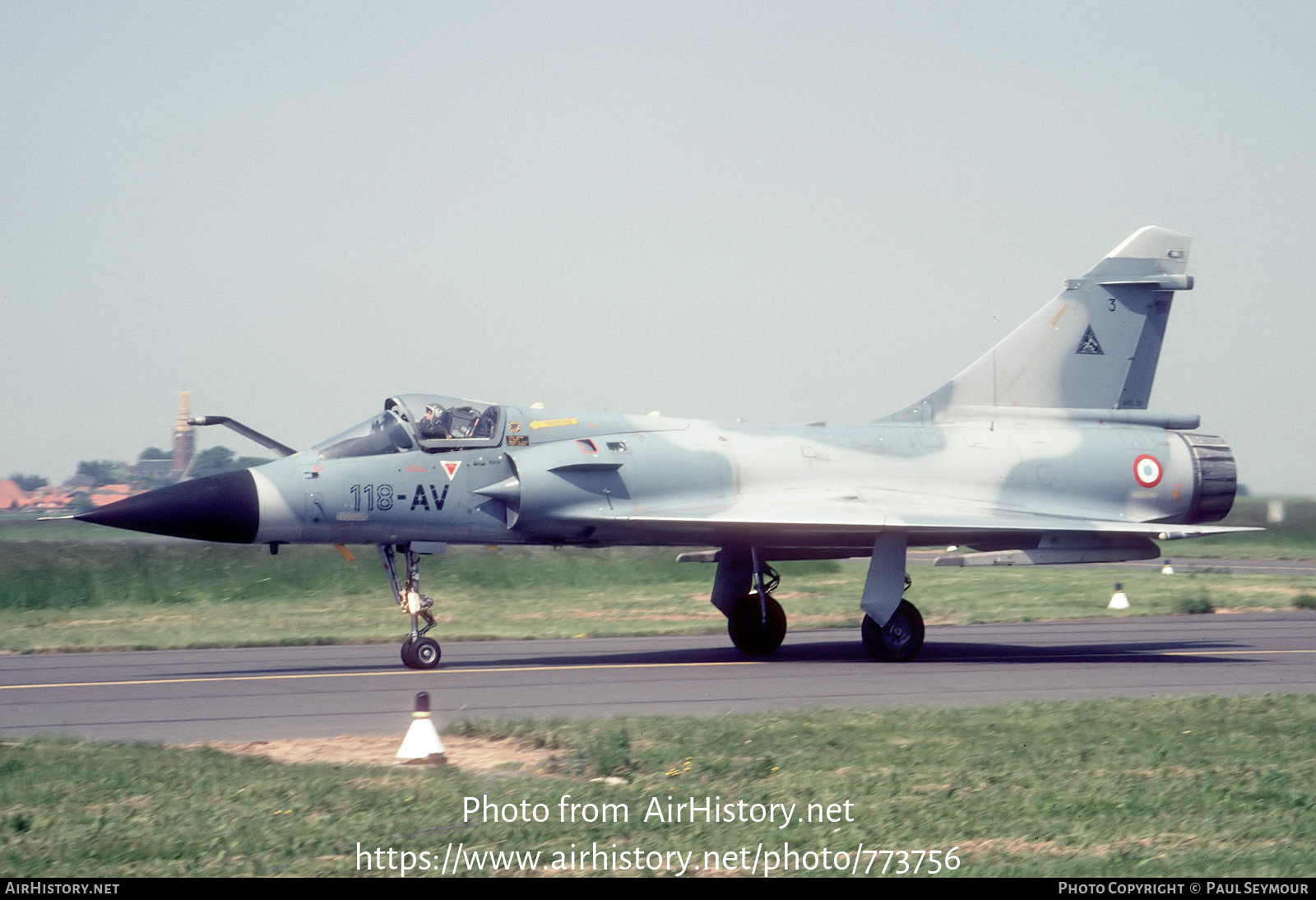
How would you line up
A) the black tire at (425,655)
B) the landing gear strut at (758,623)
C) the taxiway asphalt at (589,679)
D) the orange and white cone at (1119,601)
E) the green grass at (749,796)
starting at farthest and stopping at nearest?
the orange and white cone at (1119,601) → the landing gear strut at (758,623) → the black tire at (425,655) → the taxiway asphalt at (589,679) → the green grass at (749,796)

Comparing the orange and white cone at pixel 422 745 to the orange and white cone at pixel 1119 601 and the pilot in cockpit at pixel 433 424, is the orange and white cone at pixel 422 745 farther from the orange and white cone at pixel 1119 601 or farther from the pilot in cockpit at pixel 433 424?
the orange and white cone at pixel 1119 601

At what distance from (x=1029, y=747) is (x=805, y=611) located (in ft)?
47.4

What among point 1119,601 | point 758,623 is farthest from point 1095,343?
point 1119,601

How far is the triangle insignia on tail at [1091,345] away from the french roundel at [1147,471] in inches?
69.6

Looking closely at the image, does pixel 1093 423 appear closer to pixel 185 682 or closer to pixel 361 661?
pixel 361 661

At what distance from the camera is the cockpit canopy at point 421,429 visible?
1491 centimetres

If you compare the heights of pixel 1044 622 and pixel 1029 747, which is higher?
pixel 1029 747

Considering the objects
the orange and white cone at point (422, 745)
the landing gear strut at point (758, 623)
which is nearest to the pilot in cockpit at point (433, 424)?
the landing gear strut at point (758, 623)

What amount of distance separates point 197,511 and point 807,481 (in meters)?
6.98

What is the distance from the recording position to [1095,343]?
18.7m

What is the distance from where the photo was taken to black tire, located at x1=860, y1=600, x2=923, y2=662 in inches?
612
